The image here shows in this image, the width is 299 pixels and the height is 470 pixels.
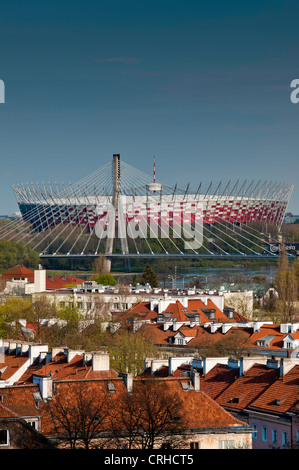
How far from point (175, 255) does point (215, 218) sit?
24.5 metres

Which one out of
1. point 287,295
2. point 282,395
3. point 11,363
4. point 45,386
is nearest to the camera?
point 45,386

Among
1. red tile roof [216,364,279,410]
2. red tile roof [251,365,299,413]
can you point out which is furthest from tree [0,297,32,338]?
red tile roof [251,365,299,413]

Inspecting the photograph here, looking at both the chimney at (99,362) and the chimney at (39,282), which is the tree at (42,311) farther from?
the chimney at (99,362)

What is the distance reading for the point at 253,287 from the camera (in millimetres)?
56625

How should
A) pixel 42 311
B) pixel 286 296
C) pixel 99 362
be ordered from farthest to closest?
pixel 286 296, pixel 42 311, pixel 99 362

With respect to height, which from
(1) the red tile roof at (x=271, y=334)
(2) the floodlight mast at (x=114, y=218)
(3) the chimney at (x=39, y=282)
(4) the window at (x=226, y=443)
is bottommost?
(4) the window at (x=226, y=443)

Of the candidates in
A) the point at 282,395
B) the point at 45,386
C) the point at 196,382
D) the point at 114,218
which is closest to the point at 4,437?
the point at 45,386

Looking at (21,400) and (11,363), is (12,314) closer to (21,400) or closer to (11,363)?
(11,363)

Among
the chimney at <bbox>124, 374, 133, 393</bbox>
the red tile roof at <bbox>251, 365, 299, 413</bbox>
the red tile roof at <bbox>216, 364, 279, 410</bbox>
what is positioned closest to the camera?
the chimney at <bbox>124, 374, 133, 393</bbox>

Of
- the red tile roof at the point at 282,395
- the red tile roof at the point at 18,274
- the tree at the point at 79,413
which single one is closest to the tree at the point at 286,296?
the red tile roof at the point at 18,274

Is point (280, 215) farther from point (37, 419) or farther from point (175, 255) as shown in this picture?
point (37, 419)

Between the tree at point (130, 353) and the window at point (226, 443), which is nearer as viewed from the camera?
the window at point (226, 443)

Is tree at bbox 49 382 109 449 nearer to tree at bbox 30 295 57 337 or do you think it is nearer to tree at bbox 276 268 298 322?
tree at bbox 30 295 57 337

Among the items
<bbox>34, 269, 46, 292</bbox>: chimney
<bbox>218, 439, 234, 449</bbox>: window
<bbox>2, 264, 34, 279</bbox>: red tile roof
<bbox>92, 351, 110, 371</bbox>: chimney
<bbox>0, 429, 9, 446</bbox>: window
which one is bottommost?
<bbox>218, 439, 234, 449</bbox>: window
